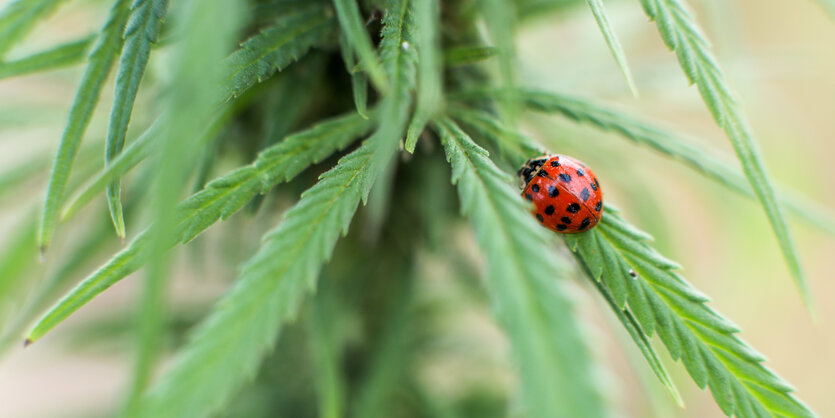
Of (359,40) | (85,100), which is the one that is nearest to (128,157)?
(85,100)

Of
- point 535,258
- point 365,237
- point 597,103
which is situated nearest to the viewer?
point 535,258

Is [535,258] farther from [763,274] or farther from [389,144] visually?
[763,274]

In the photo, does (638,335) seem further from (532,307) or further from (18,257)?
(18,257)

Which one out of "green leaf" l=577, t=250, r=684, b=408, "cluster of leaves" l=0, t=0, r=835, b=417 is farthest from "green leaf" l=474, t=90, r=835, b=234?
"green leaf" l=577, t=250, r=684, b=408

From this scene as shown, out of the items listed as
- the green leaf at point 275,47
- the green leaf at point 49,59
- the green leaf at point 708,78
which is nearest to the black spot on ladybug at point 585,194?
the green leaf at point 708,78

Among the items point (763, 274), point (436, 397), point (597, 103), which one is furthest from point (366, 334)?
point (763, 274)
